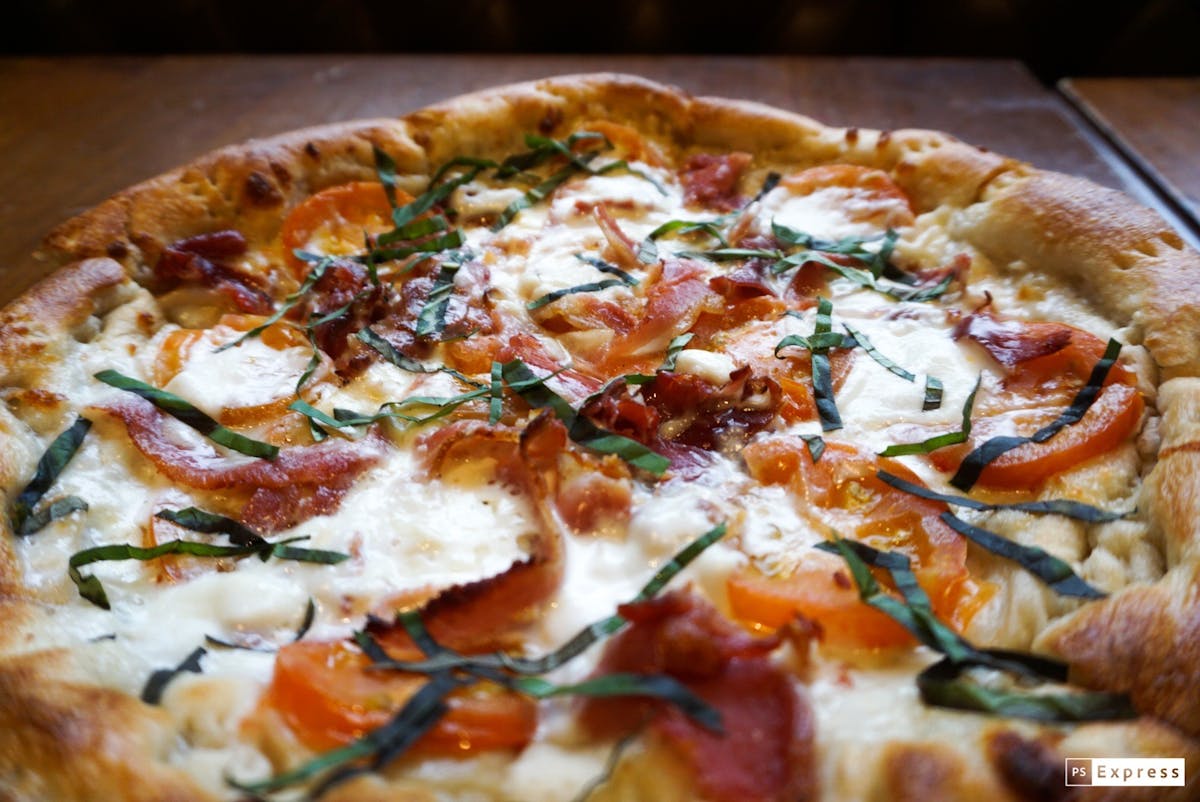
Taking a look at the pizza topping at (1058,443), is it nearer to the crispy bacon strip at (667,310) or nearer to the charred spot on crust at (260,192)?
the crispy bacon strip at (667,310)

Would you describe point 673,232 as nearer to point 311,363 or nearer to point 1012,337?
point 1012,337

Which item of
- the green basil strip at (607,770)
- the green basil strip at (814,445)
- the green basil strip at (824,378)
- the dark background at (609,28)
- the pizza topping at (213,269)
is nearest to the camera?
the green basil strip at (607,770)

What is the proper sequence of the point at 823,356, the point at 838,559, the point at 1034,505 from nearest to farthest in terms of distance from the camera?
the point at 838,559, the point at 1034,505, the point at 823,356

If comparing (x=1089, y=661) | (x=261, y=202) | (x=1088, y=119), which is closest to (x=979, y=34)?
(x=1088, y=119)

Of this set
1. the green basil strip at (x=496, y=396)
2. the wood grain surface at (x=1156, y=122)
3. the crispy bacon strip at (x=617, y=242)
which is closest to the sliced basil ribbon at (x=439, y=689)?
the green basil strip at (x=496, y=396)

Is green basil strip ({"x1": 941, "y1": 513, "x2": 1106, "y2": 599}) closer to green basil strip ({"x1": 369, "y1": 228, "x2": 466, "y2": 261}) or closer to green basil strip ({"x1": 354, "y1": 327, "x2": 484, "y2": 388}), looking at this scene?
green basil strip ({"x1": 354, "y1": 327, "x2": 484, "y2": 388})

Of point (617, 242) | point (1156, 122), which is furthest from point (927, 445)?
point (1156, 122)

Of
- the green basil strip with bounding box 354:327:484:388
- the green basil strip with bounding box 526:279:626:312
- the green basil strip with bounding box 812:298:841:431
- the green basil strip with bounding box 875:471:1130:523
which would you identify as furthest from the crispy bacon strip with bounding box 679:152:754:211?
the green basil strip with bounding box 875:471:1130:523
